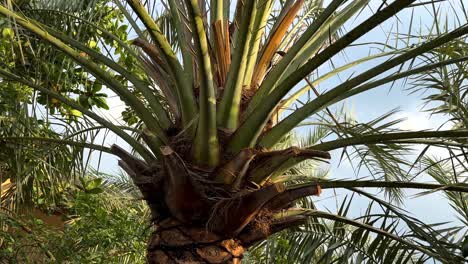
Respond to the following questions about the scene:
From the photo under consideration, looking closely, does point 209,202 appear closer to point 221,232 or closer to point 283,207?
point 221,232

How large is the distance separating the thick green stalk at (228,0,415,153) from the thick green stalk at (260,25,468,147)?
4 cm

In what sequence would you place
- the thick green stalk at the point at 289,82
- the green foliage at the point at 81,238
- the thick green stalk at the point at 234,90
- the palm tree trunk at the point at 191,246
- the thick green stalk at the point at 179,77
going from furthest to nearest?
1. the green foliage at the point at 81,238
2. the thick green stalk at the point at 179,77
3. the thick green stalk at the point at 234,90
4. the palm tree trunk at the point at 191,246
5. the thick green stalk at the point at 289,82

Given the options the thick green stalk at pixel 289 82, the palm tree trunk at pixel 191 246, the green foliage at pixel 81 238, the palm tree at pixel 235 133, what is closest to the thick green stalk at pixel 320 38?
the palm tree at pixel 235 133

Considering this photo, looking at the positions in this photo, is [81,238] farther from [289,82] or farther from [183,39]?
[289,82]

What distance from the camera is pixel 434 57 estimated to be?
16.0ft

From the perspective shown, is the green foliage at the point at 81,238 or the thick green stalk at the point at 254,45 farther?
the green foliage at the point at 81,238

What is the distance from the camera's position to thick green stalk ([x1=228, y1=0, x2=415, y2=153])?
3.05 metres

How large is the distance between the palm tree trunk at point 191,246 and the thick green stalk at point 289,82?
520 millimetres

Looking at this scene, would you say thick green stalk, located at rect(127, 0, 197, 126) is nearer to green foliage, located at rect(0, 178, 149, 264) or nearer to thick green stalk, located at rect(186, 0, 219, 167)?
thick green stalk, located at rect(186, 0, 219, 167)

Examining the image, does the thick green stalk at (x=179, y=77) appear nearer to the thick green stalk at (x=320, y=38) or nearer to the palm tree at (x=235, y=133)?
the palm tree at (x=235, y=133)

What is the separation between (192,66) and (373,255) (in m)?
1.83

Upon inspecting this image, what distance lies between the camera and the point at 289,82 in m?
3.62

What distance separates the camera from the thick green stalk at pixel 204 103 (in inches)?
143

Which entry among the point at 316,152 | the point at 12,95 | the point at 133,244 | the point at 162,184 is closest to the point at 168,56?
the point at 162,184
